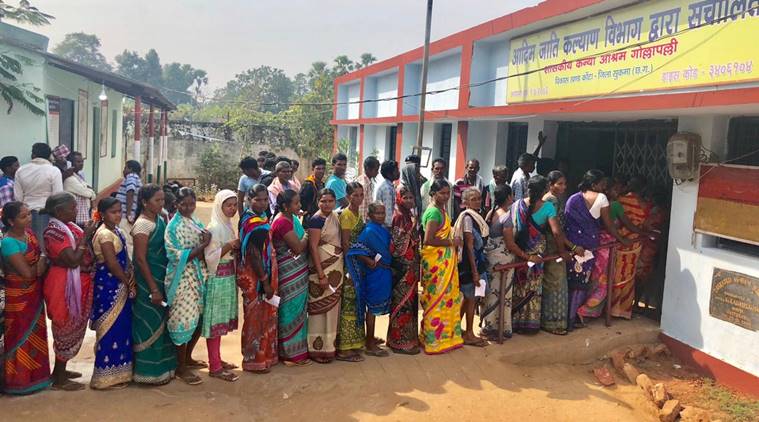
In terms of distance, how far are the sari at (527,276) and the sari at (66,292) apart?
3562 millimetres

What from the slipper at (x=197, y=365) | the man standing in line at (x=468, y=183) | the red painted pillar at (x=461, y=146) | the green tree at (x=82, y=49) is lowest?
the slipper at (x=197, y=365)

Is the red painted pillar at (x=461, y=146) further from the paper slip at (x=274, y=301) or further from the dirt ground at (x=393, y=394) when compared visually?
the paper slip at (x=274, y=301)

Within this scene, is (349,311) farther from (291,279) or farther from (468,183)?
(468,183)

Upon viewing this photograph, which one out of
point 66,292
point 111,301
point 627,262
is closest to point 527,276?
point 627,262

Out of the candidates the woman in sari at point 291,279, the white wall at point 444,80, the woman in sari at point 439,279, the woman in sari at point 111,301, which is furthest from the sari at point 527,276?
the white wall at point 444,80

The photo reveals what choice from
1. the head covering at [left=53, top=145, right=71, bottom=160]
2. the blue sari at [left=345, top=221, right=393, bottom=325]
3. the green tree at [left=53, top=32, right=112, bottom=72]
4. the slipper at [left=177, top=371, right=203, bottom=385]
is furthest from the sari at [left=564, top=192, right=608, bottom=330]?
the green tree at [left=53, top=32, right=112, bottom=72]

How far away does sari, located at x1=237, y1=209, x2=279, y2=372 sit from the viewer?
4598mm

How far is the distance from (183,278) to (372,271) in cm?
157

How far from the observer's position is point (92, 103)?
46.8ft

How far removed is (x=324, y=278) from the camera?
4965 millimetres

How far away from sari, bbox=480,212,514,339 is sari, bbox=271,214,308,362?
1.81m

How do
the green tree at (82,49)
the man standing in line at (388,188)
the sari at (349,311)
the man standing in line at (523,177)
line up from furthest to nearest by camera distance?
the green tree at (82,49) → the man standing in line at (523,177) → the man standing in line at (388,188) → the sari at (349,311)

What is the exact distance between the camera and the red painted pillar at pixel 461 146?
36.6 ft

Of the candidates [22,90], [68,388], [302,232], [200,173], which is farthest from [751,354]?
[200,173]
